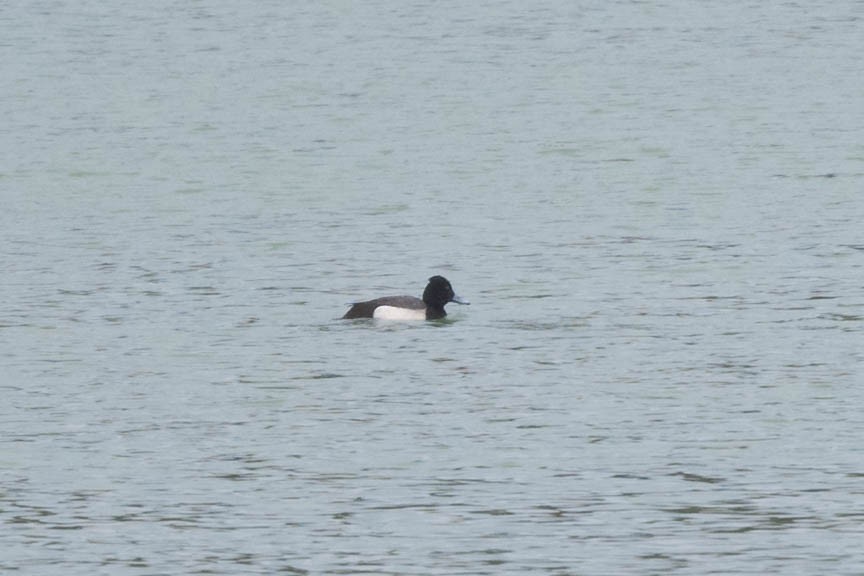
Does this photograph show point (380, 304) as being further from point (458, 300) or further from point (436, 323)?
point (458, 300)

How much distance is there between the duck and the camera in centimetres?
2225

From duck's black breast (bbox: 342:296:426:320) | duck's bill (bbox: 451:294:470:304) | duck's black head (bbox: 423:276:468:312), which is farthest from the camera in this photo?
duck's bill (bbox: 451:294:470:304)

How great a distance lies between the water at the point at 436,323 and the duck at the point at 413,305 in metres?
0.35

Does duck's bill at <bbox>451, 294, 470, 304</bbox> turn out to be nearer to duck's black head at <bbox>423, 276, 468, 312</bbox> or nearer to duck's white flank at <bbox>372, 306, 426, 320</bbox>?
duck's black head at <bbox>423, 276, 468, 312</bbox>

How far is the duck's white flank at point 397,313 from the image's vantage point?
22250 mm

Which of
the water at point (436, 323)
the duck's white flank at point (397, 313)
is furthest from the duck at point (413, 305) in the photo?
the water at point (436, 323)

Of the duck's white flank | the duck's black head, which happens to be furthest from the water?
the duck's black head

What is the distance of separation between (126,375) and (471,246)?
871cm

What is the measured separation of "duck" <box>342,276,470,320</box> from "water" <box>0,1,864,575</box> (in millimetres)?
348

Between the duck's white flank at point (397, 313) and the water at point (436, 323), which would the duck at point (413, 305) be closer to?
the duck's white flank at point (397, 313)

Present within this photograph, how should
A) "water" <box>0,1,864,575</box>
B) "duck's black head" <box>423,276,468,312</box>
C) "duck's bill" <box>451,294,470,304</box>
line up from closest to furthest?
"water" <box>0,1,864,575</box> → "duck's black head" <box>423,276,468,312</box> → "duck's bill" <box>451,294,470,304</box>

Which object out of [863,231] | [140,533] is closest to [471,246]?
[863,231]

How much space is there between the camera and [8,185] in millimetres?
33375

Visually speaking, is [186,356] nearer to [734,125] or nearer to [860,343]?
[860,343]
